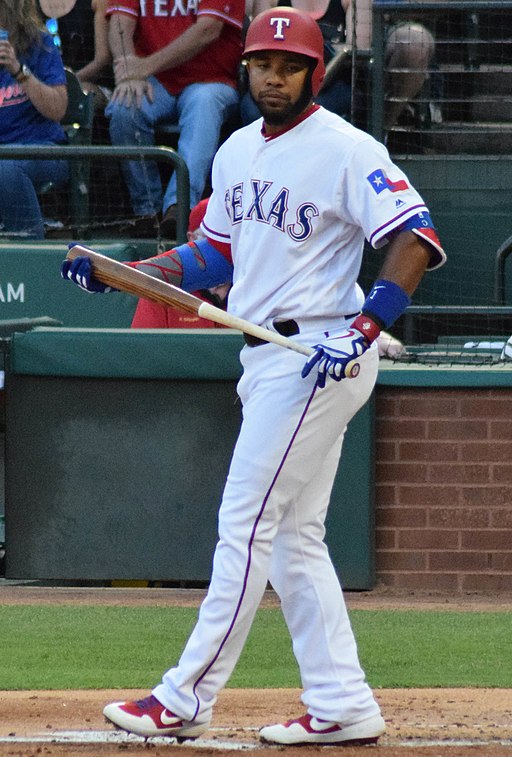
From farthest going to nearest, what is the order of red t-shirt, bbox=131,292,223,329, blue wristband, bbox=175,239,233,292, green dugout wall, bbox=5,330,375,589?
red t-shirt, bbox=131,292,223,329 < green dugout wall, bbox=5,330,375,589 < blue wristband, bbox=175,239,233,292

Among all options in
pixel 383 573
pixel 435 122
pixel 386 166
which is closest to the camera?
pixel 386 166

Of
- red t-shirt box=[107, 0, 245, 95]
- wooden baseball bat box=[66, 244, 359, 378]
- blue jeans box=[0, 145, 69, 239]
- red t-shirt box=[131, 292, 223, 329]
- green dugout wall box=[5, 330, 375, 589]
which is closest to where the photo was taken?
wooden baseball bat box=[66, 244, 359, 378]

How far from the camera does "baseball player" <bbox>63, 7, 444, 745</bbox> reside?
3592mm

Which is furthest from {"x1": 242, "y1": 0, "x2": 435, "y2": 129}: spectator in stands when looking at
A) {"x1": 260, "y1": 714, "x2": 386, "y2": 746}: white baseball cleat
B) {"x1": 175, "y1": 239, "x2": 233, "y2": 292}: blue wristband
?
{"x1": 260, "y1": 714, "x2": 386, "y2": 746}: white baseball cleat

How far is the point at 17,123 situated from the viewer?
8414mm

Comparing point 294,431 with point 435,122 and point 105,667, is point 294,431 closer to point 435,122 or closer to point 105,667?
point 105,667

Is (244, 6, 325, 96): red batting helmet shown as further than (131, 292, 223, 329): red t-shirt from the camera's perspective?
No

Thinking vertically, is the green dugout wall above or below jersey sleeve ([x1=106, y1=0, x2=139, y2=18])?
below

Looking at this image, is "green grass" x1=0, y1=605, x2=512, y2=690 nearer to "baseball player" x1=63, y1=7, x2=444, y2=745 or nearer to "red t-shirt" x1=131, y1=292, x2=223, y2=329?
"baseball player" x1=63, y1=7, x2=444, y2=745

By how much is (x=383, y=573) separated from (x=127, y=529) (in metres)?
1.23

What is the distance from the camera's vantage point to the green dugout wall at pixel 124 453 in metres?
6.70

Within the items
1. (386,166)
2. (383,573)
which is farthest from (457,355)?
(386,166)

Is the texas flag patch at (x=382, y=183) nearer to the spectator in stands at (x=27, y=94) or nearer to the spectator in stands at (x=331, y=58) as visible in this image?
the spectator in stands at (x=27, y=94)

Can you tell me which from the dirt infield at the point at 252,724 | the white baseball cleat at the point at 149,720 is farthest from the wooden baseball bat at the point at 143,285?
the dirt infield at the point at 252,724
